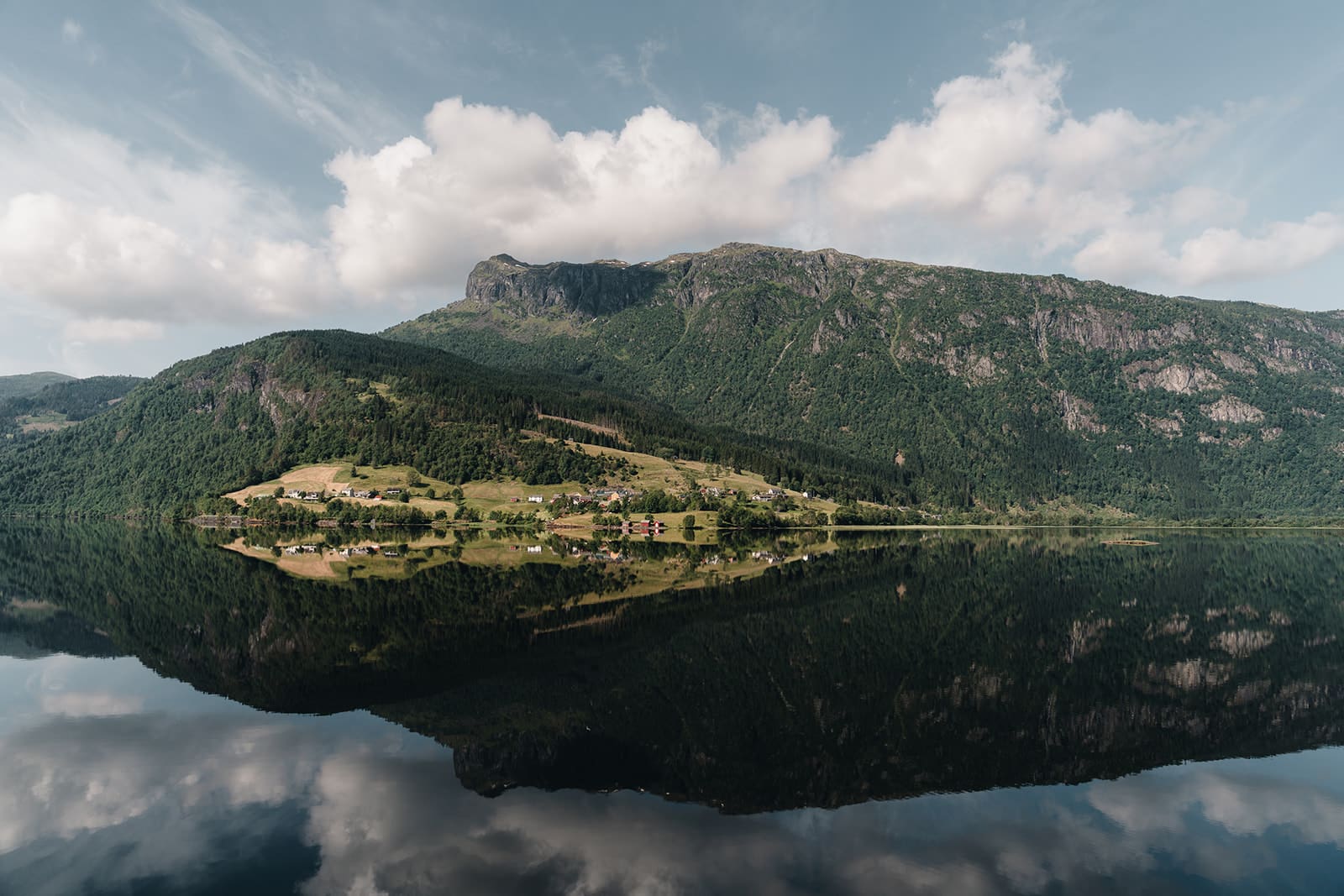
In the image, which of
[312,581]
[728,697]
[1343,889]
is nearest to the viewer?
[1343,889]

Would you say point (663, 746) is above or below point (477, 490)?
below

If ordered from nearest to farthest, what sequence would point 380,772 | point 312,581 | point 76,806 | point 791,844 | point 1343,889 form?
1. point 1343,889
2. point 791,844
3. point 76,806
4. point 380,772
5. point 312,581

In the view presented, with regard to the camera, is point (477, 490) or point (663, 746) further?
point (477, 490)

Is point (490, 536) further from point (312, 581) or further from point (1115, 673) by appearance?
point (1115, 673)

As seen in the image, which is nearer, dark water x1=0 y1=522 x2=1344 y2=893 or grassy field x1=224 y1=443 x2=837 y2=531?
dark water x1=0 y1=522 x2=1344 y2=893

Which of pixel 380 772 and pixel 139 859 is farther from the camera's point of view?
pixel 380 772

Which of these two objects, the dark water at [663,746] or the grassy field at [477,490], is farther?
the grassy field at [477,490]

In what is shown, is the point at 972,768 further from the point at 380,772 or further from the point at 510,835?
the point at 380,772

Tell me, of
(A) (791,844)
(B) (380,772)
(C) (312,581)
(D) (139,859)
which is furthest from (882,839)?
(C) (312,581)
